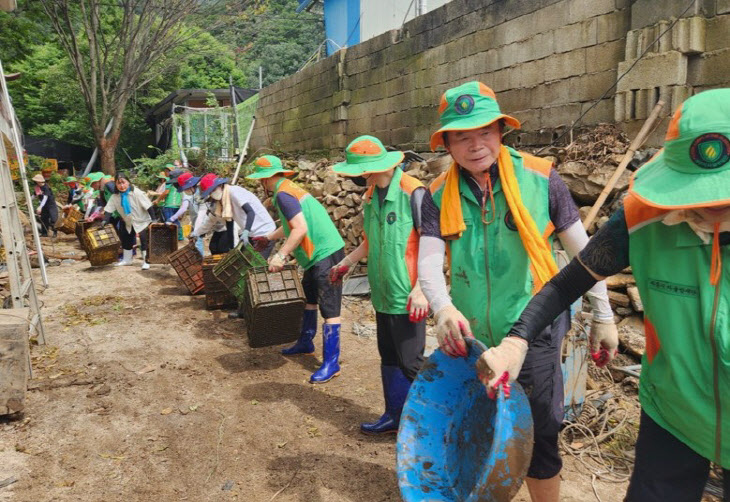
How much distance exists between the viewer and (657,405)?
5.36 feet

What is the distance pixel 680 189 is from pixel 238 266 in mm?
5385

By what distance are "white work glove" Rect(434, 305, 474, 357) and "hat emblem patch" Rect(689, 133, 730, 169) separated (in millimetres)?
945

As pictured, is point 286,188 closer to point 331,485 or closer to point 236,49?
point 331,485

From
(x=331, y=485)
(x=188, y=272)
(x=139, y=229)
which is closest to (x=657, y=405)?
(x=331, y=485)

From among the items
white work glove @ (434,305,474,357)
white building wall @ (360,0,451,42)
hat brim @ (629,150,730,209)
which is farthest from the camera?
white building wall @ (360,0,451,42)

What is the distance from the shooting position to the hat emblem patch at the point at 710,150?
4.30ft

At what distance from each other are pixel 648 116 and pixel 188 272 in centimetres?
600

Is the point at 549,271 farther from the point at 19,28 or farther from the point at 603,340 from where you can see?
the point at 19,28

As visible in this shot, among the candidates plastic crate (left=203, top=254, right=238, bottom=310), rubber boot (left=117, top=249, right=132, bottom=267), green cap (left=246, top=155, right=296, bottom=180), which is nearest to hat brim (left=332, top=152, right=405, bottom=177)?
green cap (left=246, top=155, right=296, bottom=180)

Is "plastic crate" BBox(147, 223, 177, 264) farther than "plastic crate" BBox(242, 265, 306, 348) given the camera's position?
Yes

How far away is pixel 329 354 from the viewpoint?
499 cm

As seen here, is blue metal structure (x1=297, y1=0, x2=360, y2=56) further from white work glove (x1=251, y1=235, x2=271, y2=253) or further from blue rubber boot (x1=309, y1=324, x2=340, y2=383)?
blue rubber boot (x1=309, y1=324, x2=340, y2=383)

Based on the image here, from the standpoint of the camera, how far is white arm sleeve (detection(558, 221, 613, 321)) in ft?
7.24

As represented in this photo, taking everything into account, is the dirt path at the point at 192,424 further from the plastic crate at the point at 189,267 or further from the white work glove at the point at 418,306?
the plastic crate at the point at 189,267
